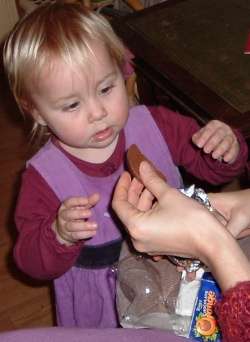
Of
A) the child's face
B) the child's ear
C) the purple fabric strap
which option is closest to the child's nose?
the child's face

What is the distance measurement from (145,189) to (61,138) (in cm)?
22

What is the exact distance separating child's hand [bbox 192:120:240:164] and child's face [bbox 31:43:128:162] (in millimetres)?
140

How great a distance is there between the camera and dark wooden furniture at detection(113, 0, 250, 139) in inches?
42.6

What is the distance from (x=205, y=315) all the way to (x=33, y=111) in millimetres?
458

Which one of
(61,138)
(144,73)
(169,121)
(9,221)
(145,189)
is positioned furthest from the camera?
(9,221)

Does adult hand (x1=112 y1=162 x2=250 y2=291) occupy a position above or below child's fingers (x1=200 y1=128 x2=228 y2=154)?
above

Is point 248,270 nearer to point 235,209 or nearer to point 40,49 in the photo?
point 235,209

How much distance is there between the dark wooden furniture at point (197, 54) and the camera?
1.08 m

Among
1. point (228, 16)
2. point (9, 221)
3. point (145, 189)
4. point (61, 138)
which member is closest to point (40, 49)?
point (61, 138)

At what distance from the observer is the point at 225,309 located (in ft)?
2.05

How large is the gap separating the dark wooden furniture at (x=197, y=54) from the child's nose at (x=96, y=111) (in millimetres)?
270

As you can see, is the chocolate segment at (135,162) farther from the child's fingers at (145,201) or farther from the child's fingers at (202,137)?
the child's fingers at (202,137)

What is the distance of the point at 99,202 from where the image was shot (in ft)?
3.29

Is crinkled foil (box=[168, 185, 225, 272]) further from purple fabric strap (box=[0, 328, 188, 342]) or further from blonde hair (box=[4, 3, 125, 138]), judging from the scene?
blonde hair (box=[4, 3, 125, 138])
